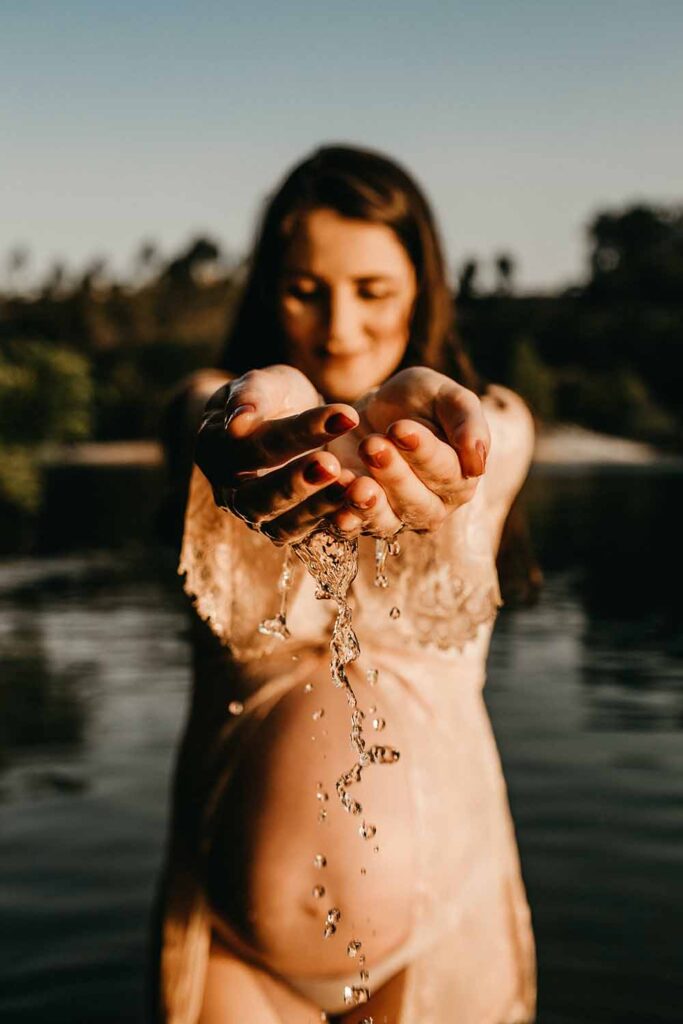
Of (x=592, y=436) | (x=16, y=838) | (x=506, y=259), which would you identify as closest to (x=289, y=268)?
(x=506, y=259)

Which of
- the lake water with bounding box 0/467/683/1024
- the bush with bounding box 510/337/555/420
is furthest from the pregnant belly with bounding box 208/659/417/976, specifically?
the bush with bounding box 510/337/555/420

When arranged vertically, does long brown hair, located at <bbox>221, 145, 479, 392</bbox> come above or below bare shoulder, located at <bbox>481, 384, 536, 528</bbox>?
above

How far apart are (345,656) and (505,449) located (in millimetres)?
531

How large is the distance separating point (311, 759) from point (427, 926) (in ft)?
1.19

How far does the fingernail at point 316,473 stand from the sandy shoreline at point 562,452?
217 ft

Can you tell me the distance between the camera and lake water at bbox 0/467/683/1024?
6.21 m

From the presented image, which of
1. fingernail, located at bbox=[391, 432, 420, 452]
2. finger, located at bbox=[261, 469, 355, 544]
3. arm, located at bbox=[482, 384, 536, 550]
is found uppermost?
fingernail, located at bbox=[391, 432, 420, 452]

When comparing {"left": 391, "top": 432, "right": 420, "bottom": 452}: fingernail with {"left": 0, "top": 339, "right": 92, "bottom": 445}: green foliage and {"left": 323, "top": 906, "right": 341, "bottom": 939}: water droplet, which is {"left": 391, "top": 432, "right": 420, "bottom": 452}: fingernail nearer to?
{"left": 323, "top": 906, "right": 341, "bottom": 939}: water droplet

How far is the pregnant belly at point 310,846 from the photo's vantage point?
2320 mm

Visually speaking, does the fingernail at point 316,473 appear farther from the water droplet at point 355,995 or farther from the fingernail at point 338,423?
the water droplet at point 355,995

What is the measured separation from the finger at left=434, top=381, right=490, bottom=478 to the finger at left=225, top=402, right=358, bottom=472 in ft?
0.59

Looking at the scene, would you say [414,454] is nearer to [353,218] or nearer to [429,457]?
[429,457]

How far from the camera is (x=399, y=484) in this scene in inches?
73.2

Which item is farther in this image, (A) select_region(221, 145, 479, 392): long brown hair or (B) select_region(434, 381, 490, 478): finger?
(A) select_region(221, 145, 479, 392): long brown hair
